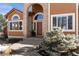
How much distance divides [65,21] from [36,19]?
99 centimetres

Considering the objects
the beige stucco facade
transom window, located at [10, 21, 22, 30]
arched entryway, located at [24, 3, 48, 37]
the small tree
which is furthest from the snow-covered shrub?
transom window, located at [10, 21, 22, 30]

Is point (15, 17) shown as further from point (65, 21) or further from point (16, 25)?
point (65, 21)

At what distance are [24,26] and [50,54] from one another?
1254mm

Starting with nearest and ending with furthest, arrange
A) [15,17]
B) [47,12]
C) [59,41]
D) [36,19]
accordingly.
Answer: [59,41], [47,12], [15,17], [36,19]

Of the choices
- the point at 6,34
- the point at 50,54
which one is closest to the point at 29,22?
the point at 6,34

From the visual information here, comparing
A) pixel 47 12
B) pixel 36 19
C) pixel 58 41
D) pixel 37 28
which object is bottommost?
pixel 58 41

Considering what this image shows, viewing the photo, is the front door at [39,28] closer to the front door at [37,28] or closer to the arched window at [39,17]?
the front door at [37,28]

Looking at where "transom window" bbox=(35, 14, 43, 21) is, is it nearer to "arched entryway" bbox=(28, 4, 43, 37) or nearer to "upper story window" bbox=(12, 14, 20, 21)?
"arched entryway" bbox=(28, 4, 43, 37)

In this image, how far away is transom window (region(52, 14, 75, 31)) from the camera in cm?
770

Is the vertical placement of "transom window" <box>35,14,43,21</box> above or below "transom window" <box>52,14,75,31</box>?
above

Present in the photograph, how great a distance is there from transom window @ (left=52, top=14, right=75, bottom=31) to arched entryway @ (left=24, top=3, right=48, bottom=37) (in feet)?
1.18

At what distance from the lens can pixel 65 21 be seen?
782 centimetres

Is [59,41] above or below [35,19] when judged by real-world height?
below

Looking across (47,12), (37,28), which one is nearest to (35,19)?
(37,28)
